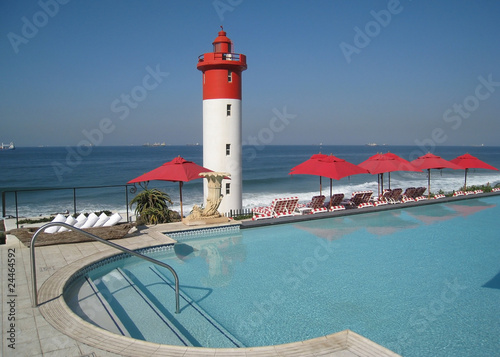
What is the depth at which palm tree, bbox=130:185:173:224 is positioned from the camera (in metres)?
12.3

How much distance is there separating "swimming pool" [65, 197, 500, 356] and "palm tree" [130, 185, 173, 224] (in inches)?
69.8

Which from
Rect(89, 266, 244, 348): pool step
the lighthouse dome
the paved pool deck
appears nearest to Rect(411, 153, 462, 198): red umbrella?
the lighthouse dome

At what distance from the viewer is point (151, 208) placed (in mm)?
12352

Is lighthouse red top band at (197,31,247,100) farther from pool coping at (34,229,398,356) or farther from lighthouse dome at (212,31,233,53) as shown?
pool coping at (34,229,398,356)

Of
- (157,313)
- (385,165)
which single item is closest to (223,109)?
(385,165)

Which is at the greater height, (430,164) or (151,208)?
(430,164)

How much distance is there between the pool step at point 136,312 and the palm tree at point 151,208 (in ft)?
14.0

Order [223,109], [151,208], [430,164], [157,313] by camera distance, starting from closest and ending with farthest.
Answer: [157,313]
[151,208]
[223,109]
[430,164]

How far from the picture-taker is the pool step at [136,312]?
5586 millimetres

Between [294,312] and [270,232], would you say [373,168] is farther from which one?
[294,312]

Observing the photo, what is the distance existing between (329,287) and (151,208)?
22.4ft

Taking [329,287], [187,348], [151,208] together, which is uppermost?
[151,208]

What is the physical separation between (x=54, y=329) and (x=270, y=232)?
8.10 metres

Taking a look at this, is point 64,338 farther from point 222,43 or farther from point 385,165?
point 385,165
